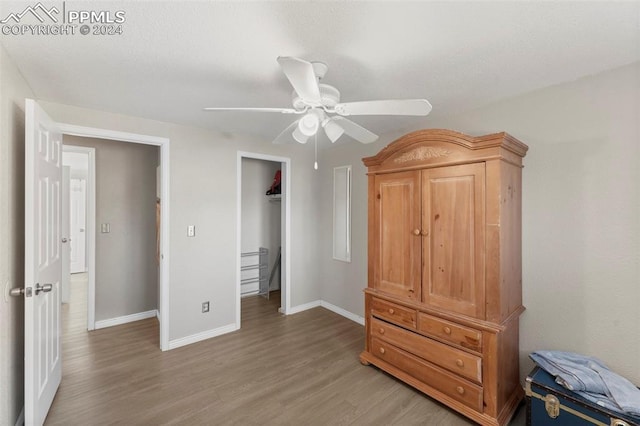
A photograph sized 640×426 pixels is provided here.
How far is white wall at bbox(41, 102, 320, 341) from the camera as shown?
289cm

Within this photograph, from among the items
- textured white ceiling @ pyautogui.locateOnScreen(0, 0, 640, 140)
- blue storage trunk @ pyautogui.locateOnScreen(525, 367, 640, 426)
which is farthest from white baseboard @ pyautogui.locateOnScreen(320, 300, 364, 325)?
textured white ceiling @ pyautogui.locateOnScreen(0, 0, 640, 140)

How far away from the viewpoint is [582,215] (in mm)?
1889

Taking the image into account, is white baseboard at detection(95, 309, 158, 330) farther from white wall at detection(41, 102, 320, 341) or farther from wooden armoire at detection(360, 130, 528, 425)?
wooden armoire at detection(360, 130, 528, 425)

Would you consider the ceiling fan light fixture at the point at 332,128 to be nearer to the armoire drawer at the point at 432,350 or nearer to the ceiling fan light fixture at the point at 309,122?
the ceiling fan light fixture at the point at 309,122

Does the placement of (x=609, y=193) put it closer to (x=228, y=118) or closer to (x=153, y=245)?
(x=228, y=118)

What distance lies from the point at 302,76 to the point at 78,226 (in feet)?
24.8

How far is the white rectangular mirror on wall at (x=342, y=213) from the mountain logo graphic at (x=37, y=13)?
2910mm

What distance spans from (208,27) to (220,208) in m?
2.12

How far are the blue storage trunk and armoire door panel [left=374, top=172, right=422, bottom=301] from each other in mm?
850

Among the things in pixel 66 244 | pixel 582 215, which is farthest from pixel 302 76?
pixel 66 244

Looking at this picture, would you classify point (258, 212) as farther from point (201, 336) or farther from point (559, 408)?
point (559, 408)

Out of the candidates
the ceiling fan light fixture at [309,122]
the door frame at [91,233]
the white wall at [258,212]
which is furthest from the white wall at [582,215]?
the door frame at [91,233]

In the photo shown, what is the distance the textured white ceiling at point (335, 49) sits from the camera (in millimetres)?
1261

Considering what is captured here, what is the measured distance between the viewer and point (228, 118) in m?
2.75
